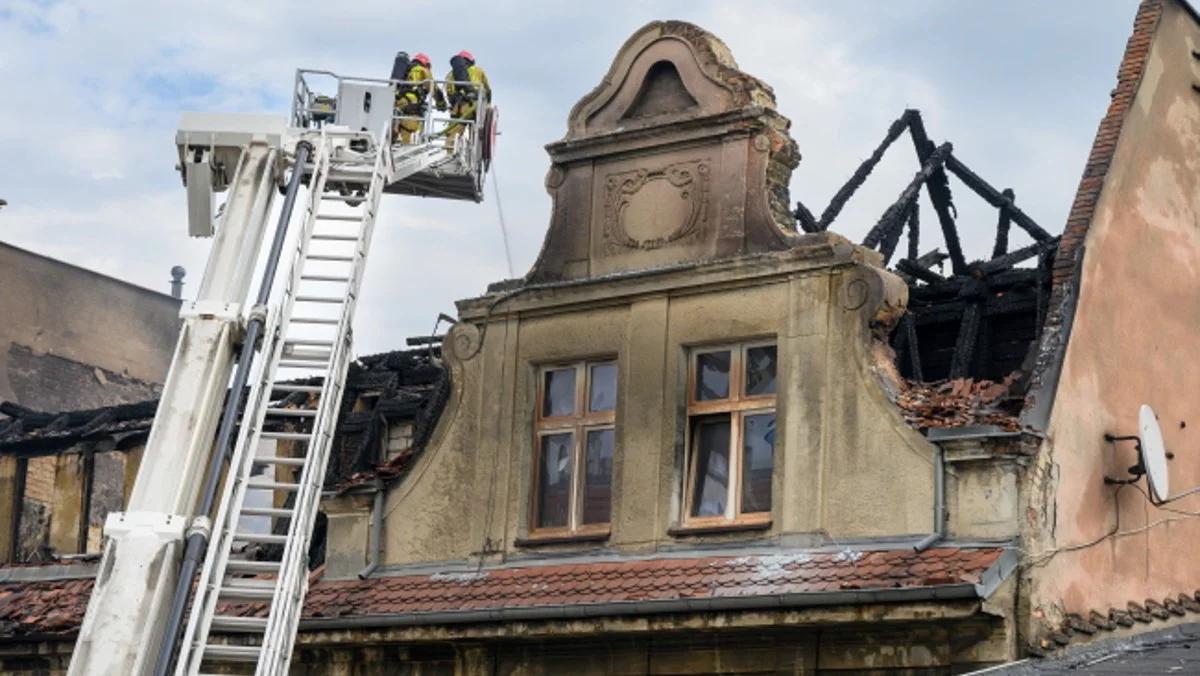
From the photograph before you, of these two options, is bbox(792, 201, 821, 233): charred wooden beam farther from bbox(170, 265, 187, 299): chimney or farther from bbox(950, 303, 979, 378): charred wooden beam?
bbox(170, 265, 187, 299): chimney

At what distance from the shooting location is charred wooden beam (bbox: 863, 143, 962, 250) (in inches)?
806

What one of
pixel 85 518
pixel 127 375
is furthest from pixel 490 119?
pixel 127 375

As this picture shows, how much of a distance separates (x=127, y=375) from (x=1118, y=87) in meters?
21.4

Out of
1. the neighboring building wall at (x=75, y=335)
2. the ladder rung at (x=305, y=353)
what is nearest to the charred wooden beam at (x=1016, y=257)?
the ladder rung at (x=305, y=353)

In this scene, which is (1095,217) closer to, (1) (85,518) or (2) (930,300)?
(2) (930,300)

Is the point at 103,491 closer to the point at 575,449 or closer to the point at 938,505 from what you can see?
the point at 575,449

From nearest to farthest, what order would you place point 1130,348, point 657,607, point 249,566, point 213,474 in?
point 213,474 < point 249,566 < point 657,607 < point 1130,348

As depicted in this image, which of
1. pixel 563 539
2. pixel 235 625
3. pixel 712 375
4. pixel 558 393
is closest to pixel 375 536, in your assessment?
pixel 563 539

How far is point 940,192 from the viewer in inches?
840

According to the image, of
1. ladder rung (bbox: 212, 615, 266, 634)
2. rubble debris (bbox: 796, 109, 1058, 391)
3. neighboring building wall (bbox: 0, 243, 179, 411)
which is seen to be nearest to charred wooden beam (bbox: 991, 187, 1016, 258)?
rubble debris (bbox: 796, 109, 1058, 391)

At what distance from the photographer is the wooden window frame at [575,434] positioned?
1934 centimetres

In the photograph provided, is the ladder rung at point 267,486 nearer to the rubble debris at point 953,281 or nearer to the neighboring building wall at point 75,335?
the rubble debris at point 953,281

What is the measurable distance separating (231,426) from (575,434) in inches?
198

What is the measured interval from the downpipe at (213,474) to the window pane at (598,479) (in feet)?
13.5
